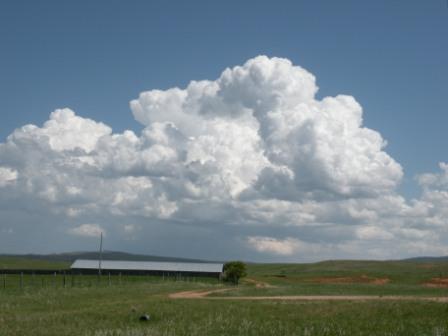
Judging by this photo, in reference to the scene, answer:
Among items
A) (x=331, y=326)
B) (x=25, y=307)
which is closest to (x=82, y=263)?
(x=25, y=307)

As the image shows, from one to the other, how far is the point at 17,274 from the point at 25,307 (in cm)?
5952

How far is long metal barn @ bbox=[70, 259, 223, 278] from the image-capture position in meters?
92.0

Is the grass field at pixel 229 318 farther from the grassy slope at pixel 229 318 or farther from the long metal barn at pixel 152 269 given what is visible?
the long metal barn at pixel 152 269

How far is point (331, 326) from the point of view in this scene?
24906 mm

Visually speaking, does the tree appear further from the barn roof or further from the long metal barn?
the barn roof

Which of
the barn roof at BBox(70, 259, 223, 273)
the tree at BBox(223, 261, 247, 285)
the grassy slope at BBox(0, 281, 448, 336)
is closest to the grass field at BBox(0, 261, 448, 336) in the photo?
the grassy slope at BBox(0, 281, 448, 336)

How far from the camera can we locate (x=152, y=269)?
9675 cm

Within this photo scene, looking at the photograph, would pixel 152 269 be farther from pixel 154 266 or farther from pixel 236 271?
pixel 236 271

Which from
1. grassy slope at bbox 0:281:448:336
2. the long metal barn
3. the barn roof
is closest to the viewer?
grassy slope at bbox 0:281:448:336

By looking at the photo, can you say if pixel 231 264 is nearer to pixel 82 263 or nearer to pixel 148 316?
pixel 82 263

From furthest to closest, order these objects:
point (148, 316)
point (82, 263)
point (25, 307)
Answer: point (82, 263)
point (25, 307)
point (148, 316)

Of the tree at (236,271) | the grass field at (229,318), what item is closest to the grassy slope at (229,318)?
the grass field at (229,318)

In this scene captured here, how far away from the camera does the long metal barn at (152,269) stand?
92.0 metres

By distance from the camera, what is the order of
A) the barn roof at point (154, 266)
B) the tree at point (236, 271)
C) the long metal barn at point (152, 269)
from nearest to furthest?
1. the tree at point (236, 271)
2. the long metal barn at point (152, 269)
3. the barn roof at point (154, 266)
